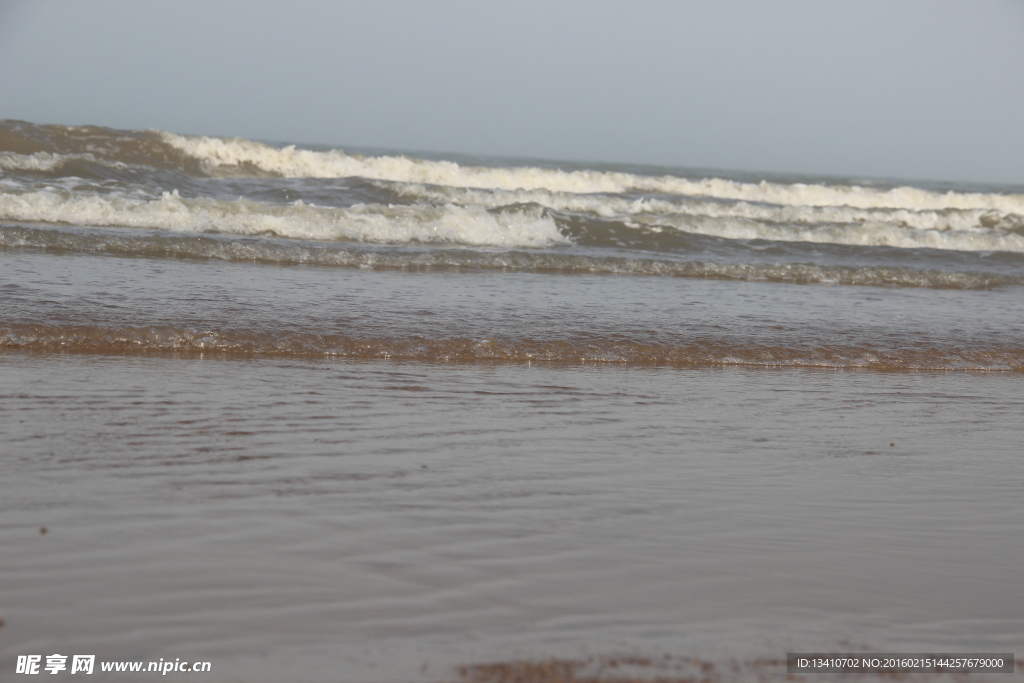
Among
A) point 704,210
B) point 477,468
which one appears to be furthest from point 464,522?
point 704,210

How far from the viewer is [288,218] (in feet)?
32.8

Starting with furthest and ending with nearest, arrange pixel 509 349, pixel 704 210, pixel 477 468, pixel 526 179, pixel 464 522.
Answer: pixel 526 179 → pixel 704 210 → pixel 509 349 → pixel 477 468 → pixel 464 522

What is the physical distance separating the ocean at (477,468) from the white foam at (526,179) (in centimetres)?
1180

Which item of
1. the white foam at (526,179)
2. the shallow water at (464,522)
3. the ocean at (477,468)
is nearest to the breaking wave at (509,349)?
the ocean at (477,468)

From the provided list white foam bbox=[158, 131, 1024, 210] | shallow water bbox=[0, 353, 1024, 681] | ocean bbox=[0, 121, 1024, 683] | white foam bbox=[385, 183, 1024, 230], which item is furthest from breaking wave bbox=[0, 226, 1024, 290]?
white foam bbox=[158, 131, 1024, 210]

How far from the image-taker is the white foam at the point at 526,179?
1962 centimetres

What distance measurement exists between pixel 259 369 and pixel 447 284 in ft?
10.1

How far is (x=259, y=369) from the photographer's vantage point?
441cm

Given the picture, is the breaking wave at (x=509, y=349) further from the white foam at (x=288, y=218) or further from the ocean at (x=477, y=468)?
the white foam at (x=288, y=218)

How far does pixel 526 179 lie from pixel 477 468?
796 inches

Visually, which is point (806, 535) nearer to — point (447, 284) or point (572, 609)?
point (572, 609)

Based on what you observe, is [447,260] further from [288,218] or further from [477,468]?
[477,468]

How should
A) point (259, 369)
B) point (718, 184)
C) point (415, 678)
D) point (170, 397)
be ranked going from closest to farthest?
point (415, 678), point (170, 397), point (259, 369), point (718, 184)

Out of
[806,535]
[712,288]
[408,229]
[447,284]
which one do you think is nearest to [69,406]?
[806,535]
